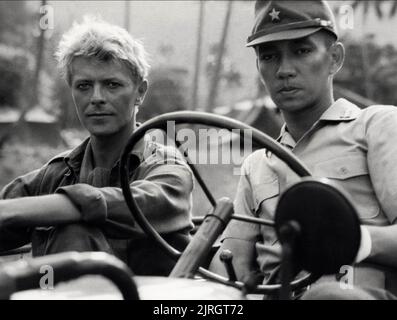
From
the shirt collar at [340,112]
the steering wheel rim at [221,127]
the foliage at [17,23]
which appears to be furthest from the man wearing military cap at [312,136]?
the foliage at [17,23]

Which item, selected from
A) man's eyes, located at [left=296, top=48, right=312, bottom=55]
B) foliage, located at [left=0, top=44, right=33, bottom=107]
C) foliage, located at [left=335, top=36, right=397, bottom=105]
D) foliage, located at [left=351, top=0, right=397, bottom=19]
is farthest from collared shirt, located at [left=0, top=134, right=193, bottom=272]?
foliage, located at [left=351, top=0, right=397, bottom=19]

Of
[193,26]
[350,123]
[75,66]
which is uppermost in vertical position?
[193,26]

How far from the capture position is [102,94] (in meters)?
2.46

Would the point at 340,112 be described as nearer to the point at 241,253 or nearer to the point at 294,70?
the point at 294,70

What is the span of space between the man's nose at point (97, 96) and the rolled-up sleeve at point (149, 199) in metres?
0.28

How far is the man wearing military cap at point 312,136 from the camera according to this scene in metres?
2.08

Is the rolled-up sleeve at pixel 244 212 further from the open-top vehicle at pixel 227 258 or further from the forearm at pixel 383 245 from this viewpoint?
the open-top vehicle at pixel 227 258

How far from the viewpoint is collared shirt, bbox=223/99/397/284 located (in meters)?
2.07

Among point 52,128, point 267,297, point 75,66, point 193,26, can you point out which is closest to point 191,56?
point 193,26

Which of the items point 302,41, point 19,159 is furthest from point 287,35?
point 19,159
